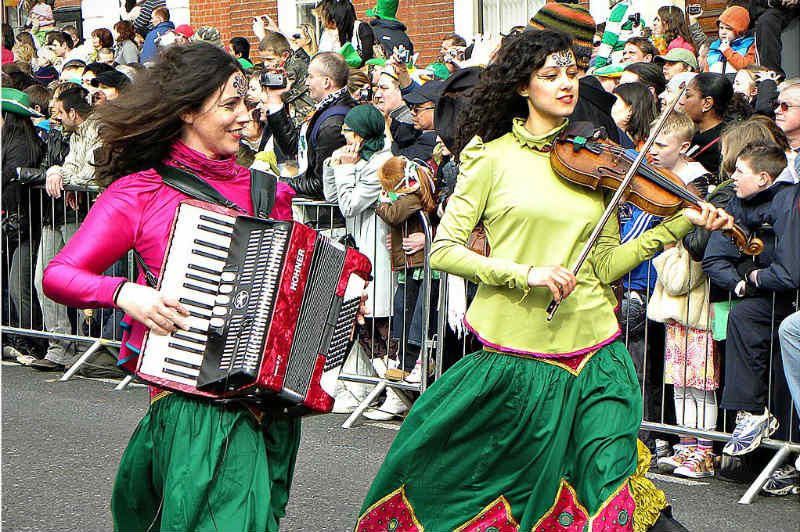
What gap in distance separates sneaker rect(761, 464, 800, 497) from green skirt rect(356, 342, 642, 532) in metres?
2.25

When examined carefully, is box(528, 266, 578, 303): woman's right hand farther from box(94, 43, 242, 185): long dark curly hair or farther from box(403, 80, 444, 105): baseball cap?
box(403, 80, 444, 105): baseball cap

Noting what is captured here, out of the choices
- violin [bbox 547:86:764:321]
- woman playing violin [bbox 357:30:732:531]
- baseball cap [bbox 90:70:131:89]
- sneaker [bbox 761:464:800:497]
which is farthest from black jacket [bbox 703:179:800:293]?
baseball cap [bbox 90:70:131:89]

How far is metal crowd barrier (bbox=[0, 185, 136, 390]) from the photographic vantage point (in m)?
9.46

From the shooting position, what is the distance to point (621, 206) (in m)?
5.34

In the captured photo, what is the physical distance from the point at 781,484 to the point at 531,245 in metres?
2.68

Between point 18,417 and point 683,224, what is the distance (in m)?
5.30

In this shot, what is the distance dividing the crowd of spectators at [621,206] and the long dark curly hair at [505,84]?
0.30ft

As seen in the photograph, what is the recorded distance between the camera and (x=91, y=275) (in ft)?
12.4

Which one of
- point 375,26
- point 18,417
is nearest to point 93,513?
point 18,417

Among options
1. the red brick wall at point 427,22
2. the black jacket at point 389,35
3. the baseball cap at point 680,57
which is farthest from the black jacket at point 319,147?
the red brick wall at point 427,22

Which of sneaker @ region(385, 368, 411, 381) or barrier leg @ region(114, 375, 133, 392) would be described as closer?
sneaker @ region(385, 368, 411, 381)

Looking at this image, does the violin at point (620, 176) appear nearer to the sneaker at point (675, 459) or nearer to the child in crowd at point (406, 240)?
the sneaker at point (675, 459)

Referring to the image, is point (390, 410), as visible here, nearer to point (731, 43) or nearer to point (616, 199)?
point (616, 199)

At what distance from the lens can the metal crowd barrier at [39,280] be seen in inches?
372
